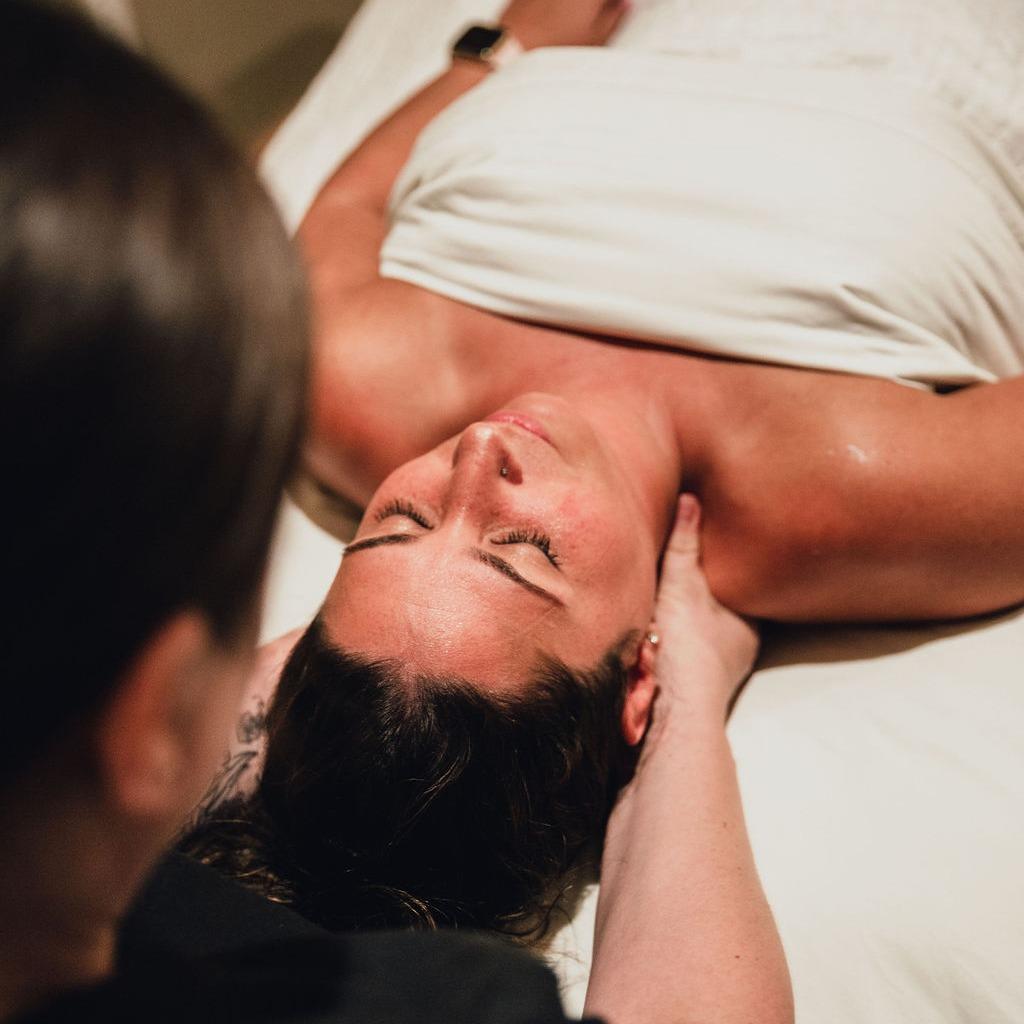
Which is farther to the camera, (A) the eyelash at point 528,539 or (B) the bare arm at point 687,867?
(A) the eyelash at point 528,539

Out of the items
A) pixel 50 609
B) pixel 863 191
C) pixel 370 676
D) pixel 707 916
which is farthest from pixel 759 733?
pixel 50 609

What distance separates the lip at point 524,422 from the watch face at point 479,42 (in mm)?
857

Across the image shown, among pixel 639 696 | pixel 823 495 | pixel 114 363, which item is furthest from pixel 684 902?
pixel 114 363

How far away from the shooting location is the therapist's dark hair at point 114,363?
0.96 ft

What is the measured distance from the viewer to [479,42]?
1.56 m

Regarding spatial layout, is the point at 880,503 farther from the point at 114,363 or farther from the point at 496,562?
the point at 114,363

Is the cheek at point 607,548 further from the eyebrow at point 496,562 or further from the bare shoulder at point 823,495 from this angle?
the bare shoulder at point 823,495

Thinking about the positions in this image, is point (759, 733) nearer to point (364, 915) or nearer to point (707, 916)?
point (707, 916)

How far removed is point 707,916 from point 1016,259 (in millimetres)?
862

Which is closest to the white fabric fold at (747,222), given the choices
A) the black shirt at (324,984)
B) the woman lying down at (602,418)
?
the woman lying down at (602,418)

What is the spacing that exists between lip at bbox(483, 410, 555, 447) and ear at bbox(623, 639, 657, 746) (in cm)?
25

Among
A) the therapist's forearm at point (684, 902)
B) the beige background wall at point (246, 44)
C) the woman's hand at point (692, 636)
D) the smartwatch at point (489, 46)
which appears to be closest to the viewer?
the therapist's forearm at point (684, 902)

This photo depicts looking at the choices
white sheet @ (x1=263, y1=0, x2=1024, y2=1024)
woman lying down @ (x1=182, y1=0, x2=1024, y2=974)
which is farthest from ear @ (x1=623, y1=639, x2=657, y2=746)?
white sheet @ (x1=263, y1=0, x2=1024, y2=1024)

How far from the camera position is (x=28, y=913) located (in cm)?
38
